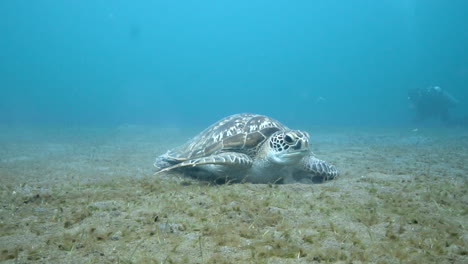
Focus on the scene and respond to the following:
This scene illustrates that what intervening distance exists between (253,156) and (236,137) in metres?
0.49

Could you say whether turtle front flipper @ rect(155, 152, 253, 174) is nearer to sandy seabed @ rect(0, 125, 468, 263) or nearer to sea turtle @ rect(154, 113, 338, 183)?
sea turtle @ rect(154, 113, 338, 183)

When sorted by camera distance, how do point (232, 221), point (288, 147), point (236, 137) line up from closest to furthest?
1. point (232, 221)
2. point (288, 147)
3. point (236, 137)

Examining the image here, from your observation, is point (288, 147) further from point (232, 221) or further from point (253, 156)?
point (232, 221)

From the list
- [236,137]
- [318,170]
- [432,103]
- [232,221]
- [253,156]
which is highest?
[432,103]

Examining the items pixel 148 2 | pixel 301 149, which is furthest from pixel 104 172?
pixel 148 2

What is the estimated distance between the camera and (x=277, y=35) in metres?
189

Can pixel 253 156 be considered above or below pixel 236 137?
below

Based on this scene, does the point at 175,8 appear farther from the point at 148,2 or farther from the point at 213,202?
the point at 213,202

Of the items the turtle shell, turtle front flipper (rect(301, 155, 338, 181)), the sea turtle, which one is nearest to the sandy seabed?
turtle front flipper (rect(301, 155, 338, 181))

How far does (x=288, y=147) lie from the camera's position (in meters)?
4.93

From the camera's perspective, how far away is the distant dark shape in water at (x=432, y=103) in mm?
26922

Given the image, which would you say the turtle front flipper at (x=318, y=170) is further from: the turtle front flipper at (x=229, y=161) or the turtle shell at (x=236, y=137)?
the turtle front flipper at (x=229, y=161)

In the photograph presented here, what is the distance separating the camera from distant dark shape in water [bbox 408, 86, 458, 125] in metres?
26.9

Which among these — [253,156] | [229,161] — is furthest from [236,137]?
[229,161]
